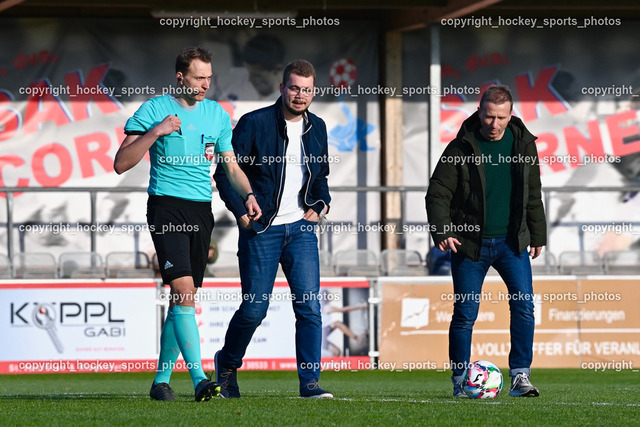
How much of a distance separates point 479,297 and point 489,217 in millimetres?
536

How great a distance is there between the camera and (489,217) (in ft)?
24.8

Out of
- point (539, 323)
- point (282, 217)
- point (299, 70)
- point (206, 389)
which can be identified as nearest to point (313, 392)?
point (206, 389)

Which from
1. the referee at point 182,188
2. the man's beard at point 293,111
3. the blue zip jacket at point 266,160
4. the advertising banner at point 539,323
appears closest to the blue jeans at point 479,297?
the blue zip jacket at point 266,160

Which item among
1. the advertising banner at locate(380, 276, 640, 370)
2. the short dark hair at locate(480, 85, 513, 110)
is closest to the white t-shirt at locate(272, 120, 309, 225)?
the short dark hair at locate(480, 85, 513, 110)

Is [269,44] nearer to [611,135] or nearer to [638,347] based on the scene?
[611,135]

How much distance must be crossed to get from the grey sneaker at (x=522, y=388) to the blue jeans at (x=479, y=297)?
4 centimetres

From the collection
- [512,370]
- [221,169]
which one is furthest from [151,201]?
[512,370]

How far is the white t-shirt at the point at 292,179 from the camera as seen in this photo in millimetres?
7105

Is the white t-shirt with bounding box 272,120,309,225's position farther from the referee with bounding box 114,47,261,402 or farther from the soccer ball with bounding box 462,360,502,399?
the soccer ball with bounding box 462,360,502,399

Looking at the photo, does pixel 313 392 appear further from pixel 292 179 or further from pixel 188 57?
pixel 188 57

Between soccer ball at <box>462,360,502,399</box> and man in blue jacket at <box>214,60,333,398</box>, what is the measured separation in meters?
1.03

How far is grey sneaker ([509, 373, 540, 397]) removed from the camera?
7.57 meters

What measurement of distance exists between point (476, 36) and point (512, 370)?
1212 centimetres

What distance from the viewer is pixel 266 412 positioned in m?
6.10
